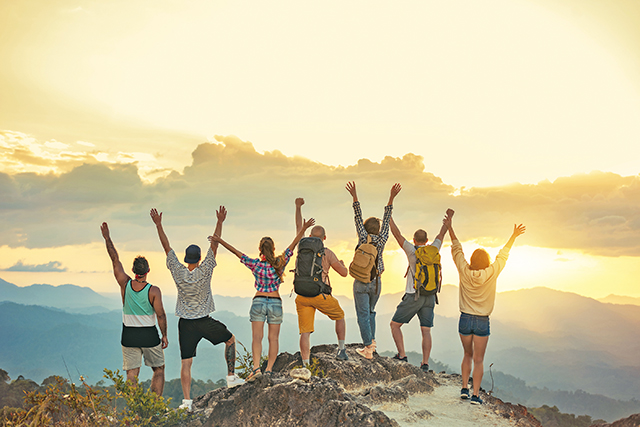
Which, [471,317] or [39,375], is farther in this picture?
[39,375]

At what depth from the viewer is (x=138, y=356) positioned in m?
8.51

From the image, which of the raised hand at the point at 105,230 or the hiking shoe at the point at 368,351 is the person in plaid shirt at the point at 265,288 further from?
the hiking shoe at the point at 368,351

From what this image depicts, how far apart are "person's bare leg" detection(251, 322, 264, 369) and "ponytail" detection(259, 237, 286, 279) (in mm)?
1072

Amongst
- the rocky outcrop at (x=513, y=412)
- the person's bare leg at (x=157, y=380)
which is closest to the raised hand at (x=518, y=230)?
the rocky outcrop at (x=513, y=412)

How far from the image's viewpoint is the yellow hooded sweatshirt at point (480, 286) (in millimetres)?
9133

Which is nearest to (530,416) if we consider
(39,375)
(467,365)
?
(467,365)

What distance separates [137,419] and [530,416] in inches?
329

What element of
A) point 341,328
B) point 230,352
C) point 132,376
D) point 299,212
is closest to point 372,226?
point 299,212

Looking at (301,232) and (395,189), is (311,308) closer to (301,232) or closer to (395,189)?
(301,232)

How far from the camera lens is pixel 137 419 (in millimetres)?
8180

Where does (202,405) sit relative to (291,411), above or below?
below

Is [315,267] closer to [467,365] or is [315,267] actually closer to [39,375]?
[467,365]

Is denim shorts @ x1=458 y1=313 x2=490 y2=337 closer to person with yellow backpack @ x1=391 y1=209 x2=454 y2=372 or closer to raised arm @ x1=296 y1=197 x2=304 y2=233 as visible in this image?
person with yellow backpack @ x1=391 y1=209 x2=454 y2=372

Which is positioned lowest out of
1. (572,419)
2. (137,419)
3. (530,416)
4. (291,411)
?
(572,419)
